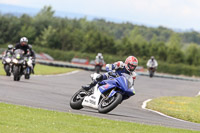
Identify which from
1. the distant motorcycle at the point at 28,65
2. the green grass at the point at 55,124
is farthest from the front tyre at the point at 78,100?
the distant motorcycle at the point at 28,65

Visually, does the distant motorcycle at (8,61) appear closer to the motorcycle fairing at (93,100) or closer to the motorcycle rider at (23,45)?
the motorcycle rider at (23,45)

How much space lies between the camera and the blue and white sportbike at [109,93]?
1167 cm

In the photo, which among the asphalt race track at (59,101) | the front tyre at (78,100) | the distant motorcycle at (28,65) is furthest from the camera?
the distant motorcycle at (28,65)

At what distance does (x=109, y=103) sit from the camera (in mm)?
11719

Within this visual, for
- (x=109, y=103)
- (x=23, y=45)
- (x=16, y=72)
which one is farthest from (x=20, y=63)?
(x=109, y=103)

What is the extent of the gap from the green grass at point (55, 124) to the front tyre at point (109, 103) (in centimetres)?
96

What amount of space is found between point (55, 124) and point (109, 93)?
9.85ft

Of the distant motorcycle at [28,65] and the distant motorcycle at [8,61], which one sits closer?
the distant motorcycle at [28,65]

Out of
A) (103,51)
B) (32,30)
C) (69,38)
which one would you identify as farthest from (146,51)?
(32,30)

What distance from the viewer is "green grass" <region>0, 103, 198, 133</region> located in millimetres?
8453

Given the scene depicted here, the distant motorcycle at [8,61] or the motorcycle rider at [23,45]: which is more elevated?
the motorcycle rider at [23,45]

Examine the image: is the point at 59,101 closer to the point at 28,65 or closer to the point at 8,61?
the point at 28,65

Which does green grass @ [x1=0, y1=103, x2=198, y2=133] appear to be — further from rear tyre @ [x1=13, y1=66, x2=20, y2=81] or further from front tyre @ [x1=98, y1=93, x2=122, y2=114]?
rear tyre @ [x1=13, y1=66, x2=20, y2=81]

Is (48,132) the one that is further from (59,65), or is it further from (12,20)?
(12,20)
